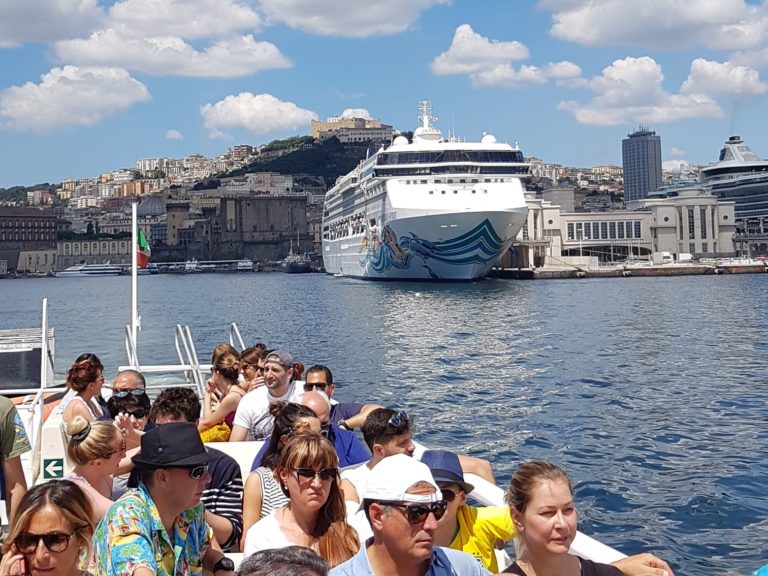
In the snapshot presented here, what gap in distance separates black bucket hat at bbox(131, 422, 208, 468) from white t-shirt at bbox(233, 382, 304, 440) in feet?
7.56

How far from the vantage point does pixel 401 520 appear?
87.6 inches

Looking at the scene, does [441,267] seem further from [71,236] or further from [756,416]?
[71,236]

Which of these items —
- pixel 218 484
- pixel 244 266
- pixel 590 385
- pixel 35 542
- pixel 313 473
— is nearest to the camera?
pixel 35 542

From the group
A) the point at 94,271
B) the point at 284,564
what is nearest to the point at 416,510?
the point at 284,564

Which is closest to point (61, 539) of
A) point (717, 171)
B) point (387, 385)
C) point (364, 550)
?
point (364, 550)

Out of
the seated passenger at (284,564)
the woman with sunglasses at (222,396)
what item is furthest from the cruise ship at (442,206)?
the seated passenger at (284,564)

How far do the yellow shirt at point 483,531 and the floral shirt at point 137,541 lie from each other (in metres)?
0.96

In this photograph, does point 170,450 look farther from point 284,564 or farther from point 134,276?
point 134,276

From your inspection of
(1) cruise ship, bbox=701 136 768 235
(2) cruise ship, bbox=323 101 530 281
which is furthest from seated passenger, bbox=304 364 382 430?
(1) cruise ship, bbox=701 136 768 235

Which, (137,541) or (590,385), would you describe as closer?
(137,541)

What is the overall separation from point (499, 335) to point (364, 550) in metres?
21.6

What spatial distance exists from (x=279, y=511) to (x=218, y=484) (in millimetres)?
748

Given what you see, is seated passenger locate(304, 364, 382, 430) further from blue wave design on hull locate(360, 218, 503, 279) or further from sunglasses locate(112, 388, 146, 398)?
blue wave design on hull locate(360, 218, 503, 279)

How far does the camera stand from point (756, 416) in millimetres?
11430
